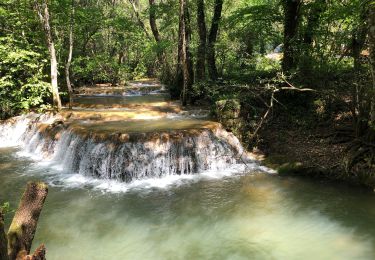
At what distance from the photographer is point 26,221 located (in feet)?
11.0

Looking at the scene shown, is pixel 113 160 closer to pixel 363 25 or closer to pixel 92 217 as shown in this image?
pixel 92 217

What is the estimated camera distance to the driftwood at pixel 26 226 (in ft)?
10.6

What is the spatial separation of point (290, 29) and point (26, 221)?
37.6 feet

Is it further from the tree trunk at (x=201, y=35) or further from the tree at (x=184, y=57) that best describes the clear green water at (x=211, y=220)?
the tree trunk at (x=201, y=35)

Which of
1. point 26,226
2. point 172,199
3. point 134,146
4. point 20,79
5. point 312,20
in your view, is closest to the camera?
point 26,226

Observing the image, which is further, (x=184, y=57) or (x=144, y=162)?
(x=184, y=57)

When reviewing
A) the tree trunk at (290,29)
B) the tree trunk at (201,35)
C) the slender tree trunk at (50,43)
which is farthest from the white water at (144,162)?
the tree trunk at (201,35)

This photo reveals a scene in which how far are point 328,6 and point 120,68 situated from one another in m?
19.4

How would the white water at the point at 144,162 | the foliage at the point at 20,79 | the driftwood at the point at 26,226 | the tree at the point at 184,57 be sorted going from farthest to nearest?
1. the foliage at the point at 20,79
2. the tree at the point at 184,57
3. the white water at the point at 144,162
4. the driftwood at the point at 26,226

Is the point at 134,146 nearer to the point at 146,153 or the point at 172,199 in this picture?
the point at 146,153

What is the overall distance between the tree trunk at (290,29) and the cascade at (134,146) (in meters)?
3.46

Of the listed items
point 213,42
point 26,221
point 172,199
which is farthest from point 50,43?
point 26,221

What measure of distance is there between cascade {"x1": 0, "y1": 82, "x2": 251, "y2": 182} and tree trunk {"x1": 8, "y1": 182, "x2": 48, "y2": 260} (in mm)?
6633

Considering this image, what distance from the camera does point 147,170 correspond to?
1026cm
